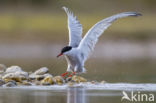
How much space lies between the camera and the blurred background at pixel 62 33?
87.5 ft

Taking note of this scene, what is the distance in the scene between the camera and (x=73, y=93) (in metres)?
14.1

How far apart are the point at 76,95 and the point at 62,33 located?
651 inches

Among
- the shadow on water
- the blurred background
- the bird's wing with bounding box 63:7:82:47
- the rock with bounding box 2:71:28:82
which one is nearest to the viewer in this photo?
the shadow on water

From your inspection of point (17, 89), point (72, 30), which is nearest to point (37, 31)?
point (72, 30)

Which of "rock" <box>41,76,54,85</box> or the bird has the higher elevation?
the bird

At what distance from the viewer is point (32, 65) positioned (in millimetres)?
21719

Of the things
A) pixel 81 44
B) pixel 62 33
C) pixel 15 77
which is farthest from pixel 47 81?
pixel 62 33

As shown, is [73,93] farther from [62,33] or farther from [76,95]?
[62,33]

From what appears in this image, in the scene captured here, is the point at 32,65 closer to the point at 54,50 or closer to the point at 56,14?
the point at 54,50

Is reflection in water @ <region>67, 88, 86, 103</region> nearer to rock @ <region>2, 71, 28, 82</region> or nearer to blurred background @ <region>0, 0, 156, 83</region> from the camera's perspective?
rock @ <region>2, 71, 28, 82</region>

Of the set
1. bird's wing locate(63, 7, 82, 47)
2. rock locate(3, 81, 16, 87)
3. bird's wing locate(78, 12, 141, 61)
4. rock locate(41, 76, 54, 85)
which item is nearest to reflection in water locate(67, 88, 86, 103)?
rock locate(41, 76, 54, 85)

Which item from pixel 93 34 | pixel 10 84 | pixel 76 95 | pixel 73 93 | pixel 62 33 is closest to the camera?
pixel 76 95

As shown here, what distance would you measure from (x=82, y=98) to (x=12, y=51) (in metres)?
15.4

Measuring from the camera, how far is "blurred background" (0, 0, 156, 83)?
26678 mm
